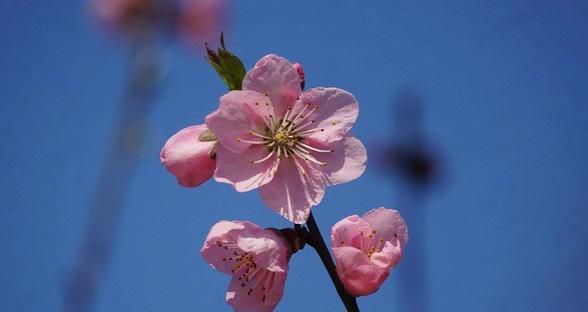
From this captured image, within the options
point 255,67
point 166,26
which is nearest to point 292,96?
point 255,67

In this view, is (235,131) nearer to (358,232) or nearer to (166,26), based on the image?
(358,232)

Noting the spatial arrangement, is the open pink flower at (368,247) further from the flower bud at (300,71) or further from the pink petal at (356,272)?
the flower bud at (300,71)

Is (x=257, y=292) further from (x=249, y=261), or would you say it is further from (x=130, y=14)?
(x=130, y=14)

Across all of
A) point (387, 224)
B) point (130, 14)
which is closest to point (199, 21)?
point (130, 14)

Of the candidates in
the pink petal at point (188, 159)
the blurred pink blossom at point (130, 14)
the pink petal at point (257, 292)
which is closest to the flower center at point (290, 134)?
the pink petal at point (188, 159)

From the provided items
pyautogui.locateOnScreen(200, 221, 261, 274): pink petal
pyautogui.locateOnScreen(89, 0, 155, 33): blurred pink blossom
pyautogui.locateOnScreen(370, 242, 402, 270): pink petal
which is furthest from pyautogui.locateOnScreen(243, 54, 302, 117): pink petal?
pyautogui.locateOnScreen(89, 0, 155, 33): blurred pink blossom

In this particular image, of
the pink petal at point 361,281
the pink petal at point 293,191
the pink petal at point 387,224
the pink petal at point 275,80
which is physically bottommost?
the pink petal at point 361,281

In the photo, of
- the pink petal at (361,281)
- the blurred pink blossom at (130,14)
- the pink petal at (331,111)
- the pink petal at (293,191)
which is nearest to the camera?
the pink petal at (361,281)
